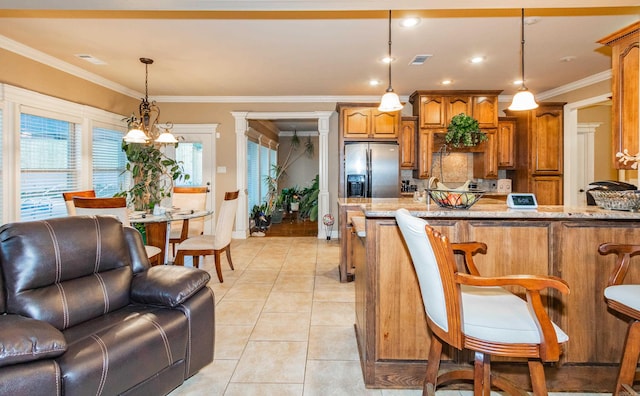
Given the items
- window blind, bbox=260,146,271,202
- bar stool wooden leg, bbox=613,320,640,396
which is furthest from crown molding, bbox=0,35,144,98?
bar stool wooden leg, bbox=613,320,640,396

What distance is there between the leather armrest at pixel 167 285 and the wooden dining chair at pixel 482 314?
1260 mm

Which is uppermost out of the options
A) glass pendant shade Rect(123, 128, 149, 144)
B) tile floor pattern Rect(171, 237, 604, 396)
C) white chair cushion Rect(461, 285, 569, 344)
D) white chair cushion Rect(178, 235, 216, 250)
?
glass pendant shade Rect(123, 128, 149, 144)

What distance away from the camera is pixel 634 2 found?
2.39 meters

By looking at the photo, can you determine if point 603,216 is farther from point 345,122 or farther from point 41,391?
point 345,122

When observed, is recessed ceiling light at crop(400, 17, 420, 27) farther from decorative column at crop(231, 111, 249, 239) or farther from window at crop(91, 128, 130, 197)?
window at crop(91, 128, 130, 197)

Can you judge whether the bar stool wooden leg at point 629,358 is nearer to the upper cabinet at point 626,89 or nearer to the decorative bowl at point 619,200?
the decorative bowl at point 619,200

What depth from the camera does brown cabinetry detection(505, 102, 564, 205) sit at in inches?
226

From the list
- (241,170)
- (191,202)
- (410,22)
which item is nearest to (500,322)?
(410,22)

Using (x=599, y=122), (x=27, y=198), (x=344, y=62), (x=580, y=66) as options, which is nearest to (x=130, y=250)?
(x=27, y=198)

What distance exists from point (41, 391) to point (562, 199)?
695 cm

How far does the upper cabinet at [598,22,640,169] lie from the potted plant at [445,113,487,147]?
8.08ft

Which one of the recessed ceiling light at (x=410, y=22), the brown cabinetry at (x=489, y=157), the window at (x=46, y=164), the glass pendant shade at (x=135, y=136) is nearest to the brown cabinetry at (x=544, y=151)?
the brown cabinetry at (x=489, y=157)

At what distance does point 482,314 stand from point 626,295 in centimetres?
81

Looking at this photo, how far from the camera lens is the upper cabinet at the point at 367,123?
19.3ft
